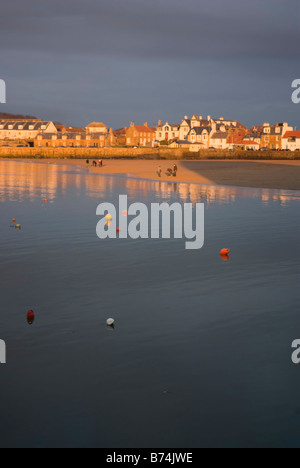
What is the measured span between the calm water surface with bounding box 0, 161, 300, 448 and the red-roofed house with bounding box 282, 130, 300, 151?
140863 millimetres

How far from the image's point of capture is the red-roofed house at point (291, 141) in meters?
154

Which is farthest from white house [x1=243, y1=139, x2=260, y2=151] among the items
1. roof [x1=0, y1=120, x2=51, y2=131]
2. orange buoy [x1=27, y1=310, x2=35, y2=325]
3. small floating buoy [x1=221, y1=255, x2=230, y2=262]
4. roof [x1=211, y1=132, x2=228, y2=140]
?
orange buoy [x1=27, y1=310, x2=35, y2=325]

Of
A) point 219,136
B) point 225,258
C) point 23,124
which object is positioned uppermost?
point 23,124

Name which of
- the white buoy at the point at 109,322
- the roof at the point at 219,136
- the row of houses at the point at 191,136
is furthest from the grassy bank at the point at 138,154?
the white buoy at the point at 109,322

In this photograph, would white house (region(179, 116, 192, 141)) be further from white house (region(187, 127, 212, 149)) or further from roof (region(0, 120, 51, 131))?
roof (region(0, 120, 51, 131))

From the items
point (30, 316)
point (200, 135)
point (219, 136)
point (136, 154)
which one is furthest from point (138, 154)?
point (30, 316)

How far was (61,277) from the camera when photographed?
1525cm

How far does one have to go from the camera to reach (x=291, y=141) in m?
156

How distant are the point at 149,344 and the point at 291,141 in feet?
506

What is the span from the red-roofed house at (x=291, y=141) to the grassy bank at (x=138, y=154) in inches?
1087

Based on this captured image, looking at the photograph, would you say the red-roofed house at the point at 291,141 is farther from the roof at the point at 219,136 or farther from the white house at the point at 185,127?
the white house at the point at 185,127

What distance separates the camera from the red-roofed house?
15400 cm

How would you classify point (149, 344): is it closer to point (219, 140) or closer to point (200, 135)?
point (219, 140)
